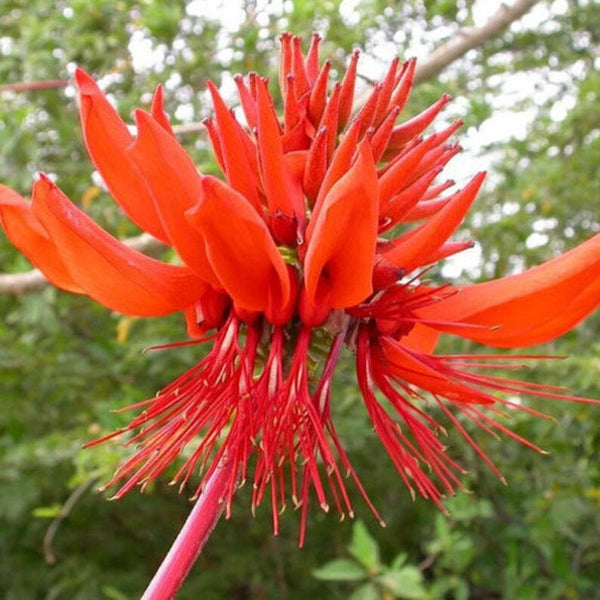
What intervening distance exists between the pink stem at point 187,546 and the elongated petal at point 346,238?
0.46 ft

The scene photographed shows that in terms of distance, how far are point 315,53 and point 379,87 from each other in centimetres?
9

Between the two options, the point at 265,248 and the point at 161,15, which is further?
the point at 161,15

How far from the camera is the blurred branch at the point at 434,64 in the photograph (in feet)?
4.66

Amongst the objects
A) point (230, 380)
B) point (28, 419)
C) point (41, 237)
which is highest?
point (41, 237)

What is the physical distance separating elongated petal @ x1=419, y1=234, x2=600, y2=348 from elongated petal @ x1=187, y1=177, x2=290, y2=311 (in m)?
0.13

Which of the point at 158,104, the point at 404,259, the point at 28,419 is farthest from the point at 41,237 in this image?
the point at 28,419

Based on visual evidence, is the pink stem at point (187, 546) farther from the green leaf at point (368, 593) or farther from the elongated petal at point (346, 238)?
the green leaf at point (368, 593)

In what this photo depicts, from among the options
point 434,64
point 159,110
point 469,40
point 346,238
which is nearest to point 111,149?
point 159,110

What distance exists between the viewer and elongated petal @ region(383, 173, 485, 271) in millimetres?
561

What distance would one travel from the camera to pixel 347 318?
61cm

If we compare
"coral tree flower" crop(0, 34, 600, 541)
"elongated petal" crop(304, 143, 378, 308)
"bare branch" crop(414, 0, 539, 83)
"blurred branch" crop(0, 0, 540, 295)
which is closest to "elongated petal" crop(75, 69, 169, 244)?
"coral tree flower" crop(0, 34, 600, 541)

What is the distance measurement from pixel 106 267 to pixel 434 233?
0.71 ft

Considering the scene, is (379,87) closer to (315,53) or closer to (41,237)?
(315,53)

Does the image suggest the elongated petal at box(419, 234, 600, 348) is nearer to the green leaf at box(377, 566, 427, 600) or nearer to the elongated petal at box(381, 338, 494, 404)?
the elongated petal at box(381, 338, 494, 404)
